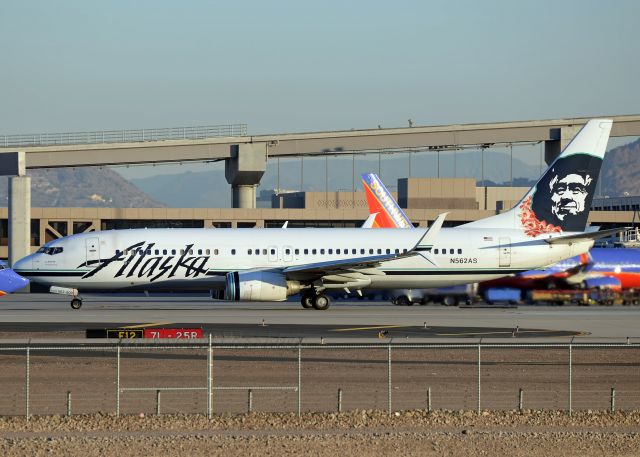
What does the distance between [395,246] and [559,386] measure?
28.4m

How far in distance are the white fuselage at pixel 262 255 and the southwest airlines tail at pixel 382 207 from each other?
50.0 feet

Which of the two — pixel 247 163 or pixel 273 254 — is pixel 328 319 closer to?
pixel 273 254

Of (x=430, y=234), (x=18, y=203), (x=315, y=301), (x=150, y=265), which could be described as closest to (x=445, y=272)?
(x=430, y=234)

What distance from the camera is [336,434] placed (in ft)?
67.0

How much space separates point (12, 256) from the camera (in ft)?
264

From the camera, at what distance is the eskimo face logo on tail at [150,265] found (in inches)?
2110

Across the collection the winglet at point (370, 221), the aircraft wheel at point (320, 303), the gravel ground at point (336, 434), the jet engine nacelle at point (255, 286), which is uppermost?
the winglet at point (370, 221)

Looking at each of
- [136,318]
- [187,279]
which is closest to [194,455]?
[136,318]

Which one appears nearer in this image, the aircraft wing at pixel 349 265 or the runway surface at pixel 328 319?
the runway surface at pixel 328 319

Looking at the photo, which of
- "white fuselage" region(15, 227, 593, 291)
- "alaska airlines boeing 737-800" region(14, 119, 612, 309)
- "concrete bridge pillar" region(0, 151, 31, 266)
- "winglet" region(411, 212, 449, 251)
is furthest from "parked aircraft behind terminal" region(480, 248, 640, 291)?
"concrete bridge pillar" region(0, 151, 31, 266)

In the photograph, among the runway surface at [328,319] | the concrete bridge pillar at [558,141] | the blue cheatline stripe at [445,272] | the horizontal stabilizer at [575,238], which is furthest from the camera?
the concrete bridge pillar at [558,141]

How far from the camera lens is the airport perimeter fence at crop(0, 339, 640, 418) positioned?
23.8 meters

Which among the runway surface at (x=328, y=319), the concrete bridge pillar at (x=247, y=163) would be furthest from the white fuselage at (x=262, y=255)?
the concrete bridge pillar at (x=247, y=163)

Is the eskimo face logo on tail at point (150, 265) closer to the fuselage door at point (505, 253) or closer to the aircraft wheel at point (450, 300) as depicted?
the aircraft wheel at point (450, 300)
